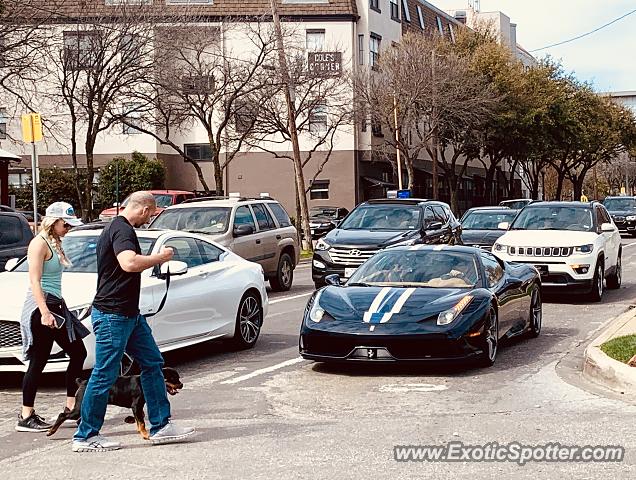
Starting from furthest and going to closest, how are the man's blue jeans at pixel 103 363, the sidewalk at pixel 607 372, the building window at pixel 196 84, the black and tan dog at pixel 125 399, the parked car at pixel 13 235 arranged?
the building window at pixel 196 84 < the parked car at pixel 13 235 < the sidewalk at pixel 607 372 < the black and tan dog at pixel 125 399 < the man's blue jeans at pixel 103 363

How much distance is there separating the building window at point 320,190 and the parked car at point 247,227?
1216 inches

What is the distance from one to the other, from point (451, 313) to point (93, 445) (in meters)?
4.29

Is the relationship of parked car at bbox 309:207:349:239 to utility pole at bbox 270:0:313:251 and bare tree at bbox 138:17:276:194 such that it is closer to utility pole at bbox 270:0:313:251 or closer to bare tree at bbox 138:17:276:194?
bare tree at bbox 138:17:276:194

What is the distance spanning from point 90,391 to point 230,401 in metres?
2.15

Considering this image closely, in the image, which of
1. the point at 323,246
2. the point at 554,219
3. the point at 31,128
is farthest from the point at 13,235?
the point at 554,219

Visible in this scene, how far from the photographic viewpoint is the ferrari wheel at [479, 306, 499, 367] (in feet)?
34.8

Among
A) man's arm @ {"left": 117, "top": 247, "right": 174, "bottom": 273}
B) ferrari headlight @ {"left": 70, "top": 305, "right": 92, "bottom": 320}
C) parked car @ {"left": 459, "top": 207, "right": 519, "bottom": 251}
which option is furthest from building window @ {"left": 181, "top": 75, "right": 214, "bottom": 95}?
man's arm @ {"left": 117, "top": 247, "right": 174, "bottom": 273}

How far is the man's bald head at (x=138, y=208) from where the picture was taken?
7.30 metres

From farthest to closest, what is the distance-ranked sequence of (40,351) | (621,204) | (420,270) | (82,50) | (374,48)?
(374,48) → (621,204) → (82,50) → (420,270) → (40,351)

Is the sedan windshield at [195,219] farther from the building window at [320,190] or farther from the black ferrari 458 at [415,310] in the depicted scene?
the building window at [320,190]

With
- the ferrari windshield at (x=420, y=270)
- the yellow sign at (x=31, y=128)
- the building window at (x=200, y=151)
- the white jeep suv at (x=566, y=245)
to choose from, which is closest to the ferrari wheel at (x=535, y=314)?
the ferrari windshield at (x=420, y=270)

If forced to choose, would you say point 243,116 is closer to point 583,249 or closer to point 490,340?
point 583,249

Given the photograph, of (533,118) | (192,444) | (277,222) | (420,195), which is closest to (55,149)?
(420,195)

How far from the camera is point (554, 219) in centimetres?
1895
